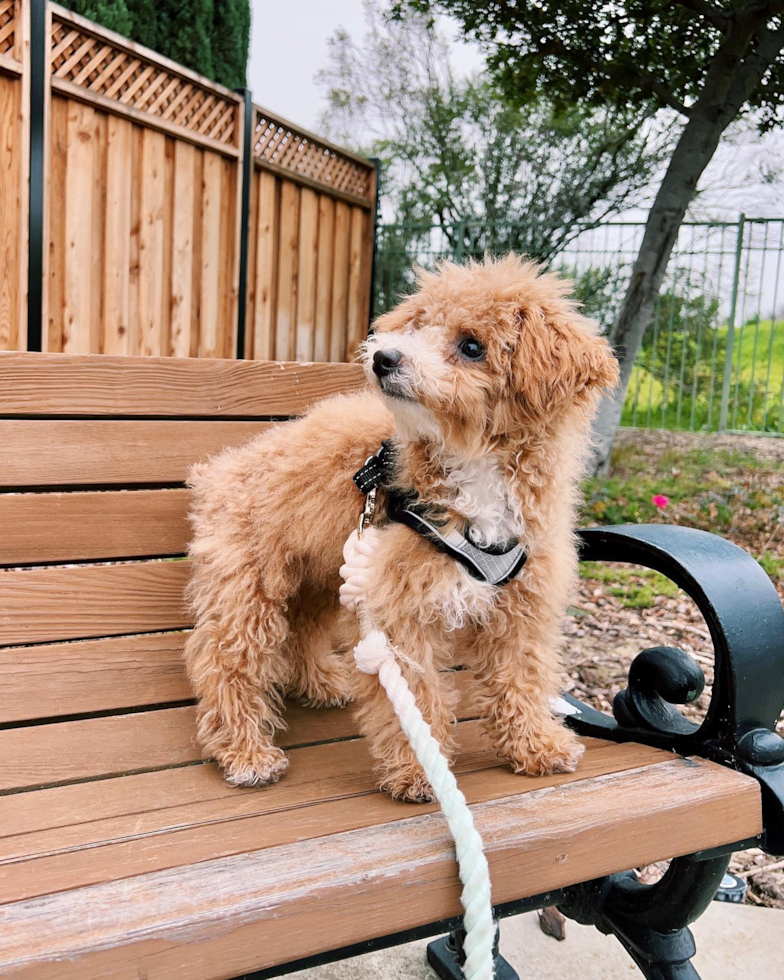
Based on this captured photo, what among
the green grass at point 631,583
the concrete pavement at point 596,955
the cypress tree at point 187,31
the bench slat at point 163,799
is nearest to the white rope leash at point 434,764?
the bench slat at point 163,799

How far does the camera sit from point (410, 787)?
1479mm

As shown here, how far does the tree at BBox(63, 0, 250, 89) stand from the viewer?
18.1 feet

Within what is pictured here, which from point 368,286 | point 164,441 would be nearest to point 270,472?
point 164,441

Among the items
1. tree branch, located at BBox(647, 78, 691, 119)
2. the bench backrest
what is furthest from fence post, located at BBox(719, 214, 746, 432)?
the bench backrest

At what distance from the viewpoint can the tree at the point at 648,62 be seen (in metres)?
5.29

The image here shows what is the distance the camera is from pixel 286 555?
1752mm

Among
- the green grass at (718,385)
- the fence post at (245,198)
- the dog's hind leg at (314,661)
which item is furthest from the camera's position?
the green grass at (718,385)

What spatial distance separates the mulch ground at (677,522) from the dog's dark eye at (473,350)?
1.71m

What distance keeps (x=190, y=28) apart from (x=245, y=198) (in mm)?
1319

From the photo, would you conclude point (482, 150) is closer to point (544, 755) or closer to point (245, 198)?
point (245, 198)

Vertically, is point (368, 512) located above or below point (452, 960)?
above

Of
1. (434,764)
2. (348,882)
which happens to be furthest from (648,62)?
(348,882)

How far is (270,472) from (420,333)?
1.50ft

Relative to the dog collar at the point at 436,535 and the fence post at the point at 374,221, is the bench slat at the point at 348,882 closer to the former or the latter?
the dog collar at the point at 436,535
